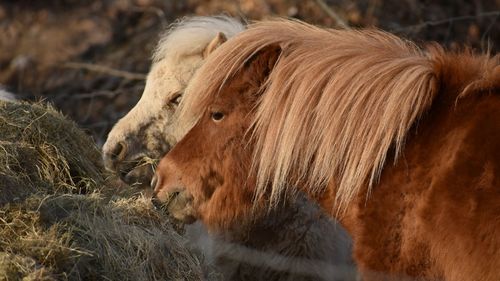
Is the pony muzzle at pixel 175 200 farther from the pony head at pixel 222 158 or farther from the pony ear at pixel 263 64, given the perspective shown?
the pony ear at pixel 263 64

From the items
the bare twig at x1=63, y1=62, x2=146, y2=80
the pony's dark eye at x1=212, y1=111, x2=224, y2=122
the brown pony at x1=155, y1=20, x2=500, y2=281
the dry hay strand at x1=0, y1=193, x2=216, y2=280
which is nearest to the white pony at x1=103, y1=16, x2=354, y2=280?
the dry hay strand at x1=0, y1=193, x2=216, y2=280

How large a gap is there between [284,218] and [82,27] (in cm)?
→ 739

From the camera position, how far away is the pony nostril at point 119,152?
5.30 metres

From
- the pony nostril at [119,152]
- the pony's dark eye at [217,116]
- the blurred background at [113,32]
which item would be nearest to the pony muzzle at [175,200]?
the pony's dark eye at [217,116]

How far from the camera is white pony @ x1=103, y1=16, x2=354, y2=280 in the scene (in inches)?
188

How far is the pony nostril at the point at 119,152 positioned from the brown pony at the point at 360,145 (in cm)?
120

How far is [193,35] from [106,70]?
4.83m

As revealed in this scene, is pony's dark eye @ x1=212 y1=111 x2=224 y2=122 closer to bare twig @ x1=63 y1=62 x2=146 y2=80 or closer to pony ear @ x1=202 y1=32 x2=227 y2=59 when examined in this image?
pony ear @ x1=202 y1=32 x2=227 y2=59

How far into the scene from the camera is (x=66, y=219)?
12.1ft

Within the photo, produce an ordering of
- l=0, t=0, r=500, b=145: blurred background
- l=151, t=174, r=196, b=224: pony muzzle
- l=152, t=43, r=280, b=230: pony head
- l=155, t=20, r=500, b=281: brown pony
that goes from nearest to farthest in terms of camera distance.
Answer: l=155, t=20, r=500, b=281: brown pony
l=152, t=43, r=280, b=230: pony head
l=151, t=174, r=196, b=224: pony muzzle
l=0, t=0, r=500, b=145: blurred background

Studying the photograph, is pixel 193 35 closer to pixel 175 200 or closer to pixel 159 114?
pixel 159 114

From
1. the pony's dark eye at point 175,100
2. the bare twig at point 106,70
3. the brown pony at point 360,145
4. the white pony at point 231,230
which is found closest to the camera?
the brown pony at point 360,145

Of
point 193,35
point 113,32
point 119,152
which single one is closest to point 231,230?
point 119,152

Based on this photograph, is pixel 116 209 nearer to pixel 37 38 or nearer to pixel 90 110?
pixel 90 110
